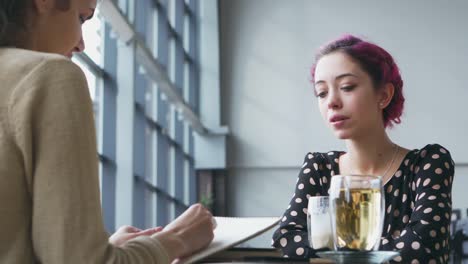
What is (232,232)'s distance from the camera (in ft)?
3.84

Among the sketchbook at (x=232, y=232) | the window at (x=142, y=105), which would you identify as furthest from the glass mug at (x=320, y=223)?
the window at (x=142, y=105)

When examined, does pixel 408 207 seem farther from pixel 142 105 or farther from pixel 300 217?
pixel 142 105

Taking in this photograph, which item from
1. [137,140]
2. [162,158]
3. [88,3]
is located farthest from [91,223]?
[162,158]

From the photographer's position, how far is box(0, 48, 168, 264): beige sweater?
0.88m

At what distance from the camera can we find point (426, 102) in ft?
39.8

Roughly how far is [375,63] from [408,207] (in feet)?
1.30

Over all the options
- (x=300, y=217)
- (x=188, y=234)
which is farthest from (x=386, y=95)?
(x=188, y=234)

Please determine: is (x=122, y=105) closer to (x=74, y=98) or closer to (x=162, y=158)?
(x=162, y=158)

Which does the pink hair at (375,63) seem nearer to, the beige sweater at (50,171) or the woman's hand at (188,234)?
the woman's hand at (188,234)

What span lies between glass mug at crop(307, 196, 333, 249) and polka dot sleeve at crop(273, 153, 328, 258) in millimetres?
158

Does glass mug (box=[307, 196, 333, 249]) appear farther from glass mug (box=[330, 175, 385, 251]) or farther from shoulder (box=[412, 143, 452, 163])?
shoulder (box=[412, 143, 452, 163])

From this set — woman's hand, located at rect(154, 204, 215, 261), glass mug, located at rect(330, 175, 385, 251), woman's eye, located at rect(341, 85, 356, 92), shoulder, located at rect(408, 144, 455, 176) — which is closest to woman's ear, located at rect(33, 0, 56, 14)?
woman's hand, located at rect(154, 204, 215, 261)

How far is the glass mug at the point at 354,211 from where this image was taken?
109 cm

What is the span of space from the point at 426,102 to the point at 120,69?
20.3 ft
